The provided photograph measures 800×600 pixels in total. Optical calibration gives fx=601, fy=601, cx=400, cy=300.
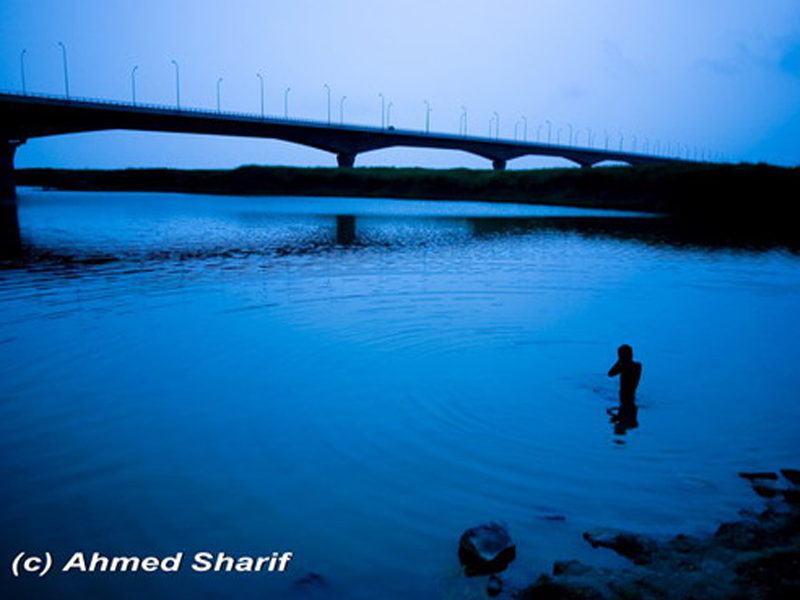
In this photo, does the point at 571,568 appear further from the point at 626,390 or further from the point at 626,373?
the point at 626,390

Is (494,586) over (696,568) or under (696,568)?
under

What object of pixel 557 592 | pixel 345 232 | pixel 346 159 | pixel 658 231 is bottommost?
pixel 557 592

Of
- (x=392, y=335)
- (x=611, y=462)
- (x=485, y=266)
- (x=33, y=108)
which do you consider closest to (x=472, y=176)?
(x=33, y=108)

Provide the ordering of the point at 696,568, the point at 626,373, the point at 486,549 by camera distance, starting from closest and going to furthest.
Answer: the point at 696,568 < the point at 486,549 < the point at 626,373

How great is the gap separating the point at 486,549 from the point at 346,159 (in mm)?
113513

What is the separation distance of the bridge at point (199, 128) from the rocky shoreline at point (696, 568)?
78.4 m

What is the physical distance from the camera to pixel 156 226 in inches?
1722

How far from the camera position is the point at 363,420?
9594mm

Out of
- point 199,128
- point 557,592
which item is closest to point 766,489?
point 557,592

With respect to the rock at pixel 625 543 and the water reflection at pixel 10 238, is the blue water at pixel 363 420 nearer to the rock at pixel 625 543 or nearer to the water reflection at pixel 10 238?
the rock at pixel 625 543

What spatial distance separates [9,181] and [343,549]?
92082mm

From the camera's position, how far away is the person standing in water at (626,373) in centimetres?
956

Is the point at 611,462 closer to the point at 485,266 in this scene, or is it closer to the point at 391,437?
the point at 391,437

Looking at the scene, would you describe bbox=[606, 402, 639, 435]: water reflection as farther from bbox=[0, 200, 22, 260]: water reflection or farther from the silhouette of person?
bbox=[0, 200, 22, 260]: water reflection
